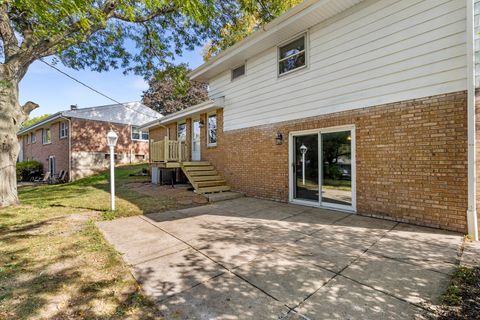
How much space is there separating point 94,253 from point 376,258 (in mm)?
4341

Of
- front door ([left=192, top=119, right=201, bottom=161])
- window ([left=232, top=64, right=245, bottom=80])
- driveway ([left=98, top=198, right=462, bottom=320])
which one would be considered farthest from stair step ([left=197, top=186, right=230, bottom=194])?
window ([left=232, top=64, right=245, bottom=80])

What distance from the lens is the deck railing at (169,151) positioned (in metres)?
9.81

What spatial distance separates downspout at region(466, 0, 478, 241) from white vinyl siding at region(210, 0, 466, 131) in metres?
0.16

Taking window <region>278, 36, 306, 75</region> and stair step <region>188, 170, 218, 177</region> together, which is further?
stair step <region>188, 170, 218, 177</region>

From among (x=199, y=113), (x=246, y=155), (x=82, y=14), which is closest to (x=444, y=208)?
(x=246, y=155)

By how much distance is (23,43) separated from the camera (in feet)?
22.4

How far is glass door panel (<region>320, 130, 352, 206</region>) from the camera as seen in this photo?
19.3ft

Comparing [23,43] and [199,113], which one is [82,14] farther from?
[199,113]

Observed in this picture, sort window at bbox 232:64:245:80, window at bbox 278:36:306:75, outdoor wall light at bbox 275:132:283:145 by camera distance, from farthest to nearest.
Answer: window at bbox 232:64:245:80 → outdoor wall light at bbox 275:132:283:145 → window at bbox 278:36:306:75

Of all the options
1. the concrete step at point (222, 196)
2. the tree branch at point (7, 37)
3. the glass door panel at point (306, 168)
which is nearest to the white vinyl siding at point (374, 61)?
the glass door panel at point (306, 168)

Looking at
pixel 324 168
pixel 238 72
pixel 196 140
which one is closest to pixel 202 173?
pixel 196 140

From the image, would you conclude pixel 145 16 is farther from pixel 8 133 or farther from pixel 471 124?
pixel 471 124

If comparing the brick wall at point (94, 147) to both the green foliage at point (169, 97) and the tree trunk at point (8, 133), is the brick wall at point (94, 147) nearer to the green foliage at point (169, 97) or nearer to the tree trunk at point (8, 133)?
the green foliage at point (169, 97)

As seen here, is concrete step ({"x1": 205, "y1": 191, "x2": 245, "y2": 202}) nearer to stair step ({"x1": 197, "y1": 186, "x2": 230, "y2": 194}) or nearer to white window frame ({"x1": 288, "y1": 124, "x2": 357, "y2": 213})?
stair step ({"x1": 197, "y1": 186, "x2": 230, "y2": 194})
